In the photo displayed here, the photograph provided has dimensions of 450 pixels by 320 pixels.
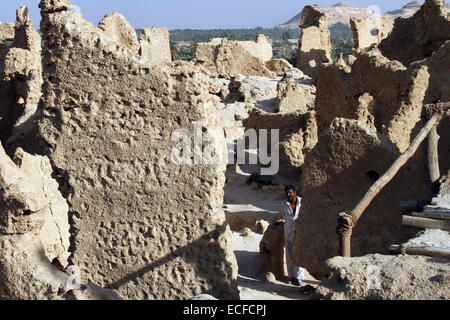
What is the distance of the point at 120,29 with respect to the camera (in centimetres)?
1572

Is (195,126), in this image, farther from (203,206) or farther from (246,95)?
(246,95)

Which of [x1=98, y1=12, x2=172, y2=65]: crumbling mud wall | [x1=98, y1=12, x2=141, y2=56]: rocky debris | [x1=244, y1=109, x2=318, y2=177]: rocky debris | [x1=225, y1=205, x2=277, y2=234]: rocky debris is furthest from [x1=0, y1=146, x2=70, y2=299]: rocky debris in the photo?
[x1=98, y1=12, x2=141, y2=56]: rocky debris

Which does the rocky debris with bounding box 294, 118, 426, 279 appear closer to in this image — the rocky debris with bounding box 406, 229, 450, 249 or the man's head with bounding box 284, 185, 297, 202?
the man's head with bounding box 284, 185, 297, 202

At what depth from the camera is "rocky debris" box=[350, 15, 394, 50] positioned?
2275 centimetres

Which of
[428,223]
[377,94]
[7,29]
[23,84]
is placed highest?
[7,29]

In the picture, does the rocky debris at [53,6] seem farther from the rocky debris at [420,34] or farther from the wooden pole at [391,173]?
the rocky debris at [420,34]

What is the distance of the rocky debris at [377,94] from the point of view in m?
7.98

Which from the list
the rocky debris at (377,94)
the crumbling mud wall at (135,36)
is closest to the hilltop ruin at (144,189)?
the rocky debris at (377,94)

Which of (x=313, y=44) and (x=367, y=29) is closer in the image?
(x=367, y=29)

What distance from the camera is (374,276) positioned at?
401 cm

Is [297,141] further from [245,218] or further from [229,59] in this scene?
[229,59]

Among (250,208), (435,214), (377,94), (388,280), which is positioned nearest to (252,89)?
(250,208)

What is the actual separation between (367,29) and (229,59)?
5.38m
